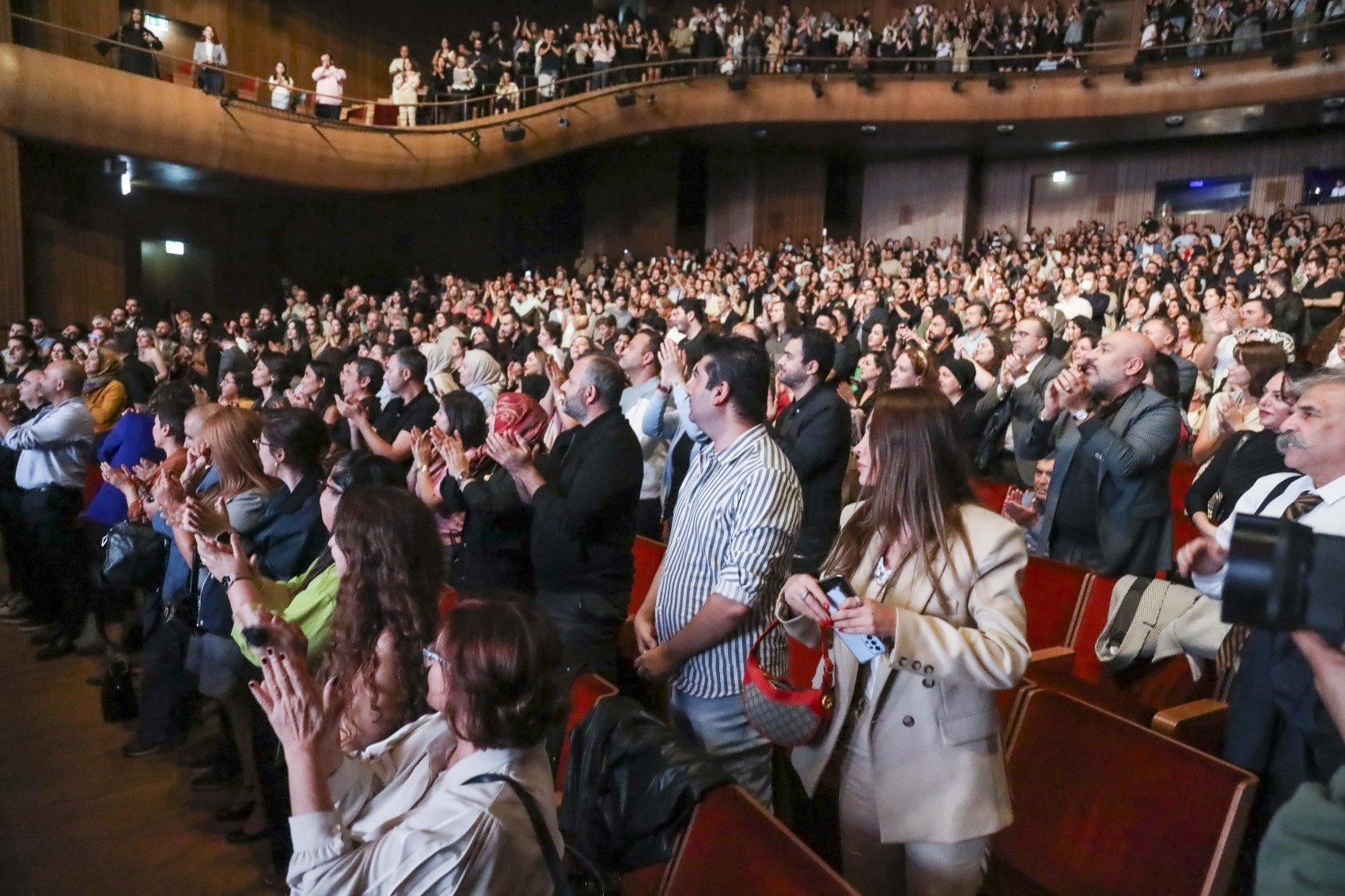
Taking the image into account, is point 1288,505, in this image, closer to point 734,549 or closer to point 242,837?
point 734,549

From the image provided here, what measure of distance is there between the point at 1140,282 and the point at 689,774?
29.3ft

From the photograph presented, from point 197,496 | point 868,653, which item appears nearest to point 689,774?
point 868,653

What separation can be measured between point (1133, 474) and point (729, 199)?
16.6 meters

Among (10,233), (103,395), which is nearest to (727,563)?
(103,395)

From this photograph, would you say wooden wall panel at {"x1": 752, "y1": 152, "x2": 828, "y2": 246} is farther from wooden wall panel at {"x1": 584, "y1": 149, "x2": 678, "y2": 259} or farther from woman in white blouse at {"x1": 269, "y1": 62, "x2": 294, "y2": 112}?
woman in white blouse at {"x1": 269, "y1": 62, "x2": 294, "y2": 112}

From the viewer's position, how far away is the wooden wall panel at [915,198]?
1827cm

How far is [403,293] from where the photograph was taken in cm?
1449

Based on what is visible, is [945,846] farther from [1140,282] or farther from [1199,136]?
[1199,136]

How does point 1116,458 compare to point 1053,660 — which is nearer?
point 1053,660

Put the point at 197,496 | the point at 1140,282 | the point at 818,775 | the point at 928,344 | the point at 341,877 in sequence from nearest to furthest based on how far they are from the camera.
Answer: the point at 341,877, the point at 818,775, the point at 197,496, the point at 928,344, the point at 1140,282

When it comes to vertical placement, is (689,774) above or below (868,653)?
below

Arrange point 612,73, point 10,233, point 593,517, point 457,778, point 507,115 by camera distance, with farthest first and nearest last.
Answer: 1. point 612,73
2. point 507,115
3. point 10,233
4. point 593,517
5. point 457,778

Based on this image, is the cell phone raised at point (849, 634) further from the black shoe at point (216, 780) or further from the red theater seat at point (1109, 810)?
the black shoe at point (216, 780)

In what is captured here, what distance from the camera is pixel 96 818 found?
2.97 m
